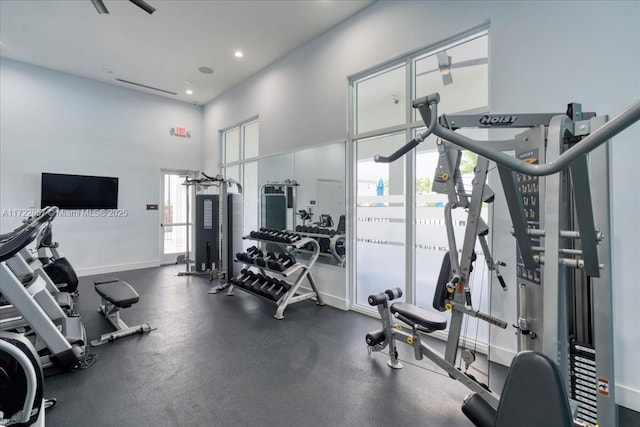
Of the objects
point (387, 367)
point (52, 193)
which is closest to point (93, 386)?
point (387, 367)

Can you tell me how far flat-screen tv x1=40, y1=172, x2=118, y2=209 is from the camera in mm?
5645

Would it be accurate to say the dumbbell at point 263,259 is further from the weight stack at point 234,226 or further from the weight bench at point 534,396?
the weight bench at point 534,396

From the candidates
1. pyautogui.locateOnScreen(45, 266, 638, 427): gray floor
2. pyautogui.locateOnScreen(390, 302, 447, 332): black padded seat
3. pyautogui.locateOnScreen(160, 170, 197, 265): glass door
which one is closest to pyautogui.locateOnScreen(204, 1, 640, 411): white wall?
pyautogui.locateOnScreen(390, 302, 447, 332): black padded seat

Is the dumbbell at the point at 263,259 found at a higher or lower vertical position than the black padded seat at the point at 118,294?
higher

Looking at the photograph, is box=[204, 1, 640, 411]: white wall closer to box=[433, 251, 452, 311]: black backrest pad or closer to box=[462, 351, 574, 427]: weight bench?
box=[433, 251, 452, 311]: black backrest pad

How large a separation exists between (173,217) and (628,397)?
7787 mm

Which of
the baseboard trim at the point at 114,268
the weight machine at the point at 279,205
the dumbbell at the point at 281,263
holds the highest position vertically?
the weight machine at the point at 279,205

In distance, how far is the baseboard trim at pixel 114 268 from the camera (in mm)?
6043

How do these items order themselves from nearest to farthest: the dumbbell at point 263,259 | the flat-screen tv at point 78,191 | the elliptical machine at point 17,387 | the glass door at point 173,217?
the elliptical machine at point 17,387, the dumbbell at point 263,259, the flat-screen tv at point 78,191, the glass door at point 173,217

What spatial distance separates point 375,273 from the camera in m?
3.94

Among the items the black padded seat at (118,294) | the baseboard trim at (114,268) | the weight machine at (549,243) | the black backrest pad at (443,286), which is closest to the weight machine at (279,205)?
the black padded seat at (118,294)

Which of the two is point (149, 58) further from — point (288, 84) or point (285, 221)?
point (285, 221)

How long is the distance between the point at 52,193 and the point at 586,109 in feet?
25.4

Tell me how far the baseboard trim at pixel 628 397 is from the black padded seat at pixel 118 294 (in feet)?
13.5
